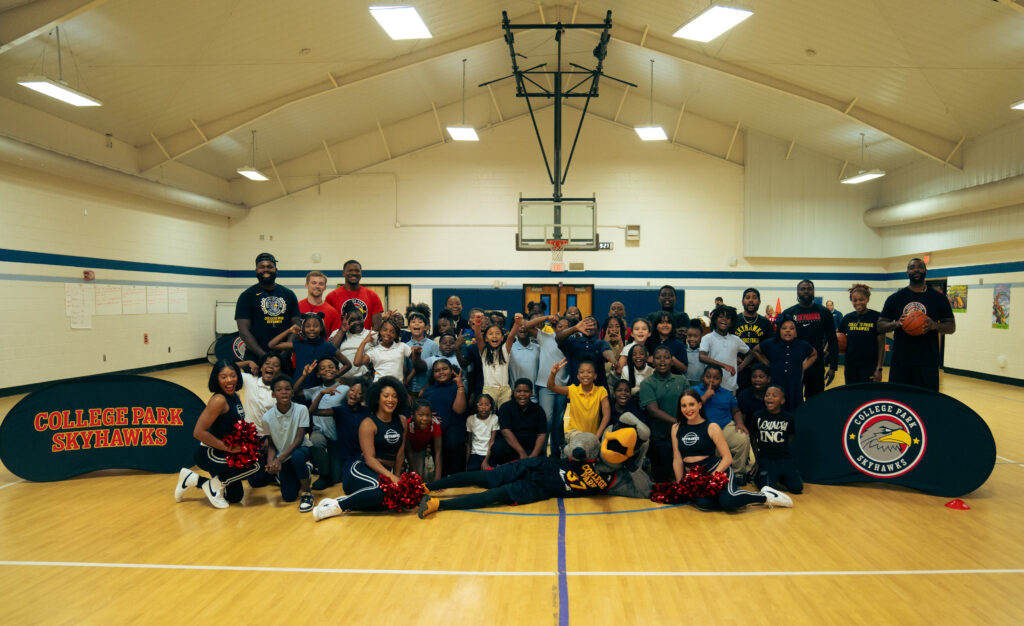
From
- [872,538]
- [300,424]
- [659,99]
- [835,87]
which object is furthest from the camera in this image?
[659,99]

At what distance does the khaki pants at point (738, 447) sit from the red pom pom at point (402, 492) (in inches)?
108

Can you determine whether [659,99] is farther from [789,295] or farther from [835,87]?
[789,295]

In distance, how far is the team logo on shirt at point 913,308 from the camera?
18.7 ft

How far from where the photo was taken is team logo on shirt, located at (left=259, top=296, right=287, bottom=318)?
5.64 m

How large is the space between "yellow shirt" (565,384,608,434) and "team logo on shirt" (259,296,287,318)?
119 inches

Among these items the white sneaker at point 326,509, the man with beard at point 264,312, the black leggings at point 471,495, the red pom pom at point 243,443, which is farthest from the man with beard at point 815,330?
the red pom pom at point 243,443

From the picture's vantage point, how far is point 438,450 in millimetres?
5379

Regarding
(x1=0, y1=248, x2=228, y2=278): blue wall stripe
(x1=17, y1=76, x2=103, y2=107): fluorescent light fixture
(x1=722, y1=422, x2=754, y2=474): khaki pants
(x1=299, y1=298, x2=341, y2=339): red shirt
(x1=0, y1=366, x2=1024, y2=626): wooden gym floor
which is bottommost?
(x1=0, y1=366, x2=1024, y2=626): wooden gym floor

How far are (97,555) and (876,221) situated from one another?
17489 millimetres

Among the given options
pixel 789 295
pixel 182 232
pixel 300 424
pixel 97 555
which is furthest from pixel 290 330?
pixel 789 295

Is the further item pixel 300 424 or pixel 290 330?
pixel 290 330

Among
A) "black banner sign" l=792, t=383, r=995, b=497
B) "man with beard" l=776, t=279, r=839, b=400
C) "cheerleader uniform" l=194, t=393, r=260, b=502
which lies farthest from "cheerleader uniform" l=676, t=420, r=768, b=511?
"cheerleader uniform" l=194, t=393, r=260, b=502

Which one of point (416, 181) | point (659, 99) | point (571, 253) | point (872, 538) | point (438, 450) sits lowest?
point (872, 538)

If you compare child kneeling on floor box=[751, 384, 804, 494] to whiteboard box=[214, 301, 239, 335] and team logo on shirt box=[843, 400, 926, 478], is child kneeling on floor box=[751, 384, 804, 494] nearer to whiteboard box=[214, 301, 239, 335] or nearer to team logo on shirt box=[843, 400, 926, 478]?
team logo on shirt box=[843, 400, 926, 478]
